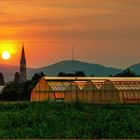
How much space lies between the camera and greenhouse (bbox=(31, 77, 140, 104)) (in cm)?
5616

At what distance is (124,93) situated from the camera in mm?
56156

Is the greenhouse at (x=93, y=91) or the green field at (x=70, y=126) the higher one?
the greenhouse at (x=93, y=91)

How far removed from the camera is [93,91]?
192 ft

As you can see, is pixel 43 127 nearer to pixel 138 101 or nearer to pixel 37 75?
pixel 138 101

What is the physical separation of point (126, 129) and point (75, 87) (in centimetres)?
3620

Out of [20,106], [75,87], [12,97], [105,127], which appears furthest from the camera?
[12,97]

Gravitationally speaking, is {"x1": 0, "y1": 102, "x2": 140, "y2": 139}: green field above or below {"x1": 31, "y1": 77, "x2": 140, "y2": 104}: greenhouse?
below

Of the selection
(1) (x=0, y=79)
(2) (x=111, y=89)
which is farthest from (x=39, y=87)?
(1) (x=0, y=79)

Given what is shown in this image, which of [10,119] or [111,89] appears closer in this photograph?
[10,119]

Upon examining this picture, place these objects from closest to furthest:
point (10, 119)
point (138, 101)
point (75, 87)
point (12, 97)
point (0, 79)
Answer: point (10, 119)
point (138, 101)
point (75, 87)
point (12, 97)
point (0, 79)

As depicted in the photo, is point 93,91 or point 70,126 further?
point 93,91

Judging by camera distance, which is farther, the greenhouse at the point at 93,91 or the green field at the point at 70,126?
the greenhouse at the point at 93,91

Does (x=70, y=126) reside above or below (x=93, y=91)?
below

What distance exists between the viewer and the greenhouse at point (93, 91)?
5616 cm
